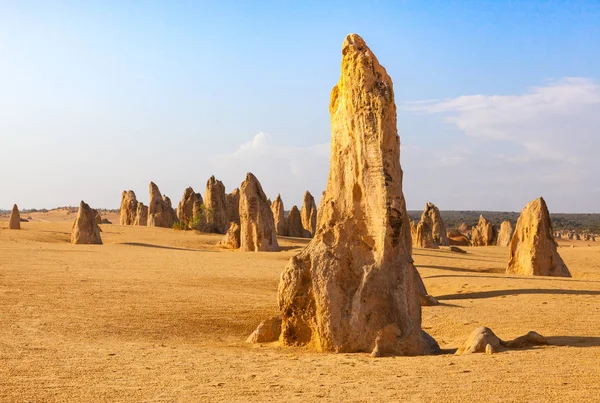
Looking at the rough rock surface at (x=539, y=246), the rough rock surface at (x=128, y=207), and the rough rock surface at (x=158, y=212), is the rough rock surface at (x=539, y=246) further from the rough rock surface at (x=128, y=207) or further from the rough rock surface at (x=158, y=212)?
the rough rock surface at (x=128, y=207)

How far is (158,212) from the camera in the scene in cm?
4894

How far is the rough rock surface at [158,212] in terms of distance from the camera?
48625 millimetres

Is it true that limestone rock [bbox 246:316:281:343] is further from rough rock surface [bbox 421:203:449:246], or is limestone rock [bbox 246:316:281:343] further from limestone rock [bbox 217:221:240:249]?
rough rock surface [bbox 421:203:449:246]

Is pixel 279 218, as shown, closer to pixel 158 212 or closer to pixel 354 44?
pixel 158 212

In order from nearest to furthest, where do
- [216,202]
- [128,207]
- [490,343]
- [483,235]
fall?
[490,343] → [216,202] → [483,235] → [128,207]

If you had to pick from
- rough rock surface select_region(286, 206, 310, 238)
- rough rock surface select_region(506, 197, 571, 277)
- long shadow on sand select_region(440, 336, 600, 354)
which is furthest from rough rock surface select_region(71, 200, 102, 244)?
long shadow on sand select_region(440, 336, 600, 354)

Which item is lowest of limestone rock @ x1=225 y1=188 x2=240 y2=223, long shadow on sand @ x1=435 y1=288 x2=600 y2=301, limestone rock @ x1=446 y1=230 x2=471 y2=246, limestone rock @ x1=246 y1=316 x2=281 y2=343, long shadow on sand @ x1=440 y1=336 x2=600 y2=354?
limestone rock @ x1=246 y1=316 x2=281 y2=343

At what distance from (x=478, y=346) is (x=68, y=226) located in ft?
123

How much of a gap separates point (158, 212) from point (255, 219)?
72.6 ft

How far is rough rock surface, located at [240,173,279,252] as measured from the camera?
2814 centimetres

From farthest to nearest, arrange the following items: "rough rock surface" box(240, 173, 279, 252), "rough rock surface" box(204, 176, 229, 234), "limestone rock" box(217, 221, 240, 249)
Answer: "rough rock surface" box(204, 176, 229, 234) → "limestone rock" box(217, 221, 240, 249) → "rough rock surface" box(240, 173, 279, 252)

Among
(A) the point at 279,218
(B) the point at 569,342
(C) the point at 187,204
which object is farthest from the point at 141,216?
(B) the point at 569,342

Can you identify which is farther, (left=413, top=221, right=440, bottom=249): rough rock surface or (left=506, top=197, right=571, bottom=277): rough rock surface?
(left=413, top=221, right=440, bottom=249): rough rock surface

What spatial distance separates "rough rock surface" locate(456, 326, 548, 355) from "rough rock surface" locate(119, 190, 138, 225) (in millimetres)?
47263
